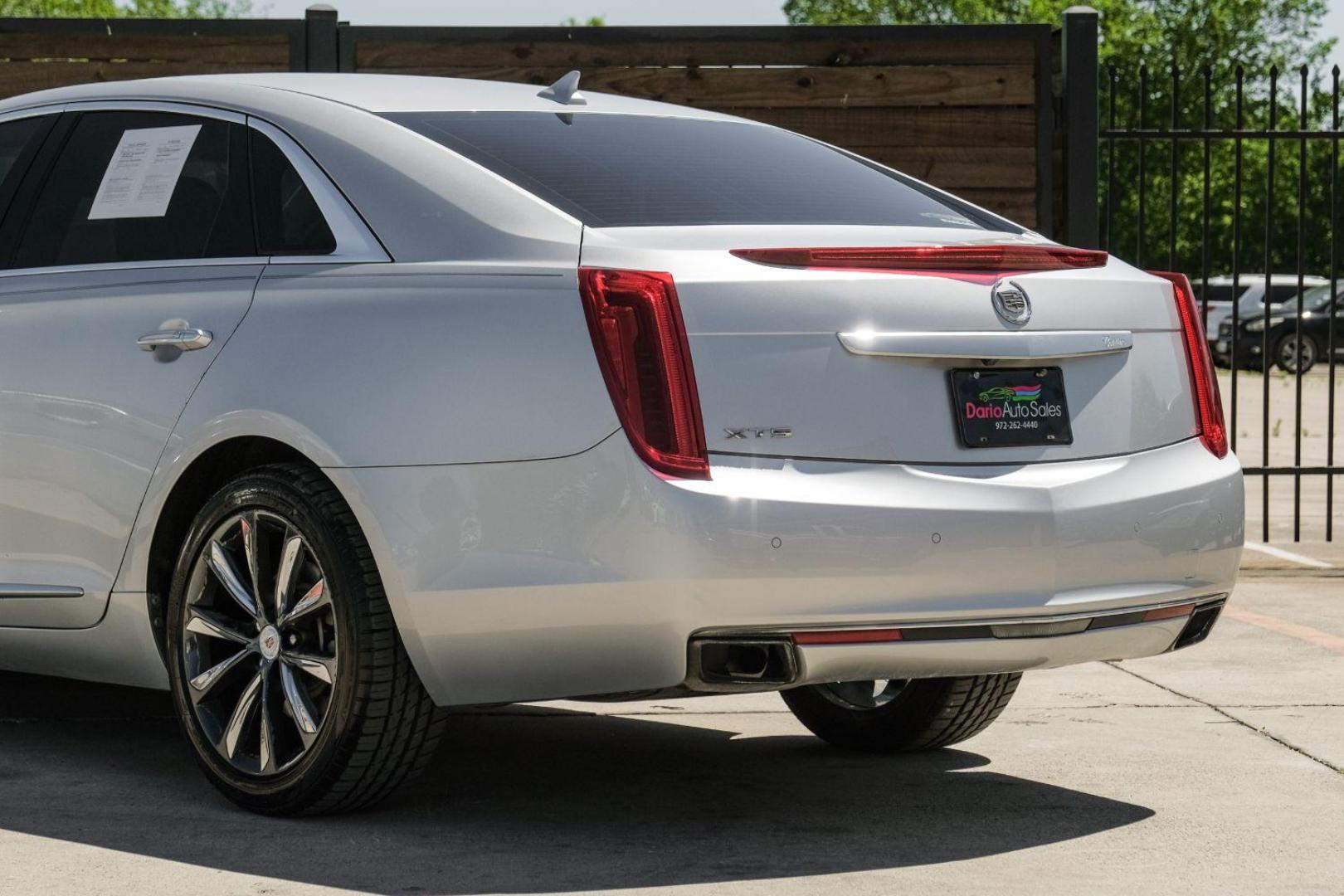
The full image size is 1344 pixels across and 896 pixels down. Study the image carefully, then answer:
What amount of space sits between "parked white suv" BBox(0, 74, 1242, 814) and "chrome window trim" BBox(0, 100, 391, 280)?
0.6 inches

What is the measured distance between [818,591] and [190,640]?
153 centimetres

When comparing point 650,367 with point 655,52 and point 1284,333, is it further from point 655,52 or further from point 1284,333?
point 1284,333

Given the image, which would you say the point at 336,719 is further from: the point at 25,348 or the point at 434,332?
the point at 25,348

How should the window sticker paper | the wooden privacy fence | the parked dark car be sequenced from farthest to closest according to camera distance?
the parked dark car → the wooden privacy fence → the window sticker paper

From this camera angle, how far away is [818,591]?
3.98m

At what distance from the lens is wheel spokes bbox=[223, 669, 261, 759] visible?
4.60 meters

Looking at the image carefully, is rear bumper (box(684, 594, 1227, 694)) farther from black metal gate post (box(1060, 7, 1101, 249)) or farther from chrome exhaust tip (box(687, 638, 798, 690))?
black metal gate post (box(1060, 7, 1101, 249))

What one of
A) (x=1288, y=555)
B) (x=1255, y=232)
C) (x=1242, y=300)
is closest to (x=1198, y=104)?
(x=1242, y=300)

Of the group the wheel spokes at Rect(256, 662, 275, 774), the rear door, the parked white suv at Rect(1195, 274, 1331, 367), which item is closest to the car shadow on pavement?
the wheel spokes at Rect(256, 662, 275, 774)

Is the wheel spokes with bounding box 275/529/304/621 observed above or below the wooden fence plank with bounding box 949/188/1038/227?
below

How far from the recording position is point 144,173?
17.0 ft

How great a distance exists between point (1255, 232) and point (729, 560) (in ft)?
164

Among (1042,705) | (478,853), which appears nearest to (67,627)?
(478,853)

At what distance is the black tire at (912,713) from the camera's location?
5.35 meters
